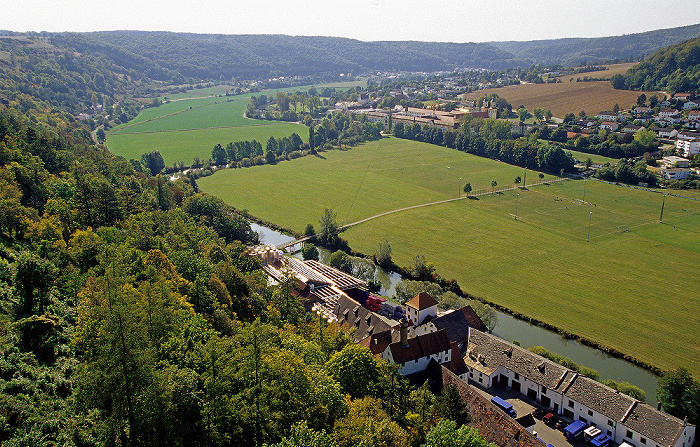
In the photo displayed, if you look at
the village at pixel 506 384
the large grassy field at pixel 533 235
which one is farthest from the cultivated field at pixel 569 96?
the village at pixel 506 384

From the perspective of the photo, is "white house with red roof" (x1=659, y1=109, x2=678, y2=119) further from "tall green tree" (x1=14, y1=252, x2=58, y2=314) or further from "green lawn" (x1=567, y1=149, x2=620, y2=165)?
"tall green tree" (x1=14, y1=252, x2=58, y2=314)

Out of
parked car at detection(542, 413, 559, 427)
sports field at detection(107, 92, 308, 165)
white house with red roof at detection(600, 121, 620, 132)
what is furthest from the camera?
sports field at detection(107, 92, 308, 165)

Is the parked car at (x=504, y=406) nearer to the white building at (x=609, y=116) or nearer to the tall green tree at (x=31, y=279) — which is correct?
the tall green tree at (x=31, y=279)

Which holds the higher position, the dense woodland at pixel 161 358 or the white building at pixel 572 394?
the dense woodland at pixel 161 358

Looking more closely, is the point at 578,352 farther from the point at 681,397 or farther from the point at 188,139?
the point at 188,139

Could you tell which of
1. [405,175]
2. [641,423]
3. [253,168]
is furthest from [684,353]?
[253,168]

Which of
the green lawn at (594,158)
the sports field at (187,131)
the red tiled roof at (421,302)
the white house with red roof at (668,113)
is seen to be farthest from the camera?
the white house with red roof at (668,113)

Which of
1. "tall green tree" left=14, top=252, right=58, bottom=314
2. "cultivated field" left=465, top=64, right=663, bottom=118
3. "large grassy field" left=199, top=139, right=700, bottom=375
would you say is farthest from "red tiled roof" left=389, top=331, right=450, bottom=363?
"cultivated field" left=465, top=64, right=663, bottom=118
